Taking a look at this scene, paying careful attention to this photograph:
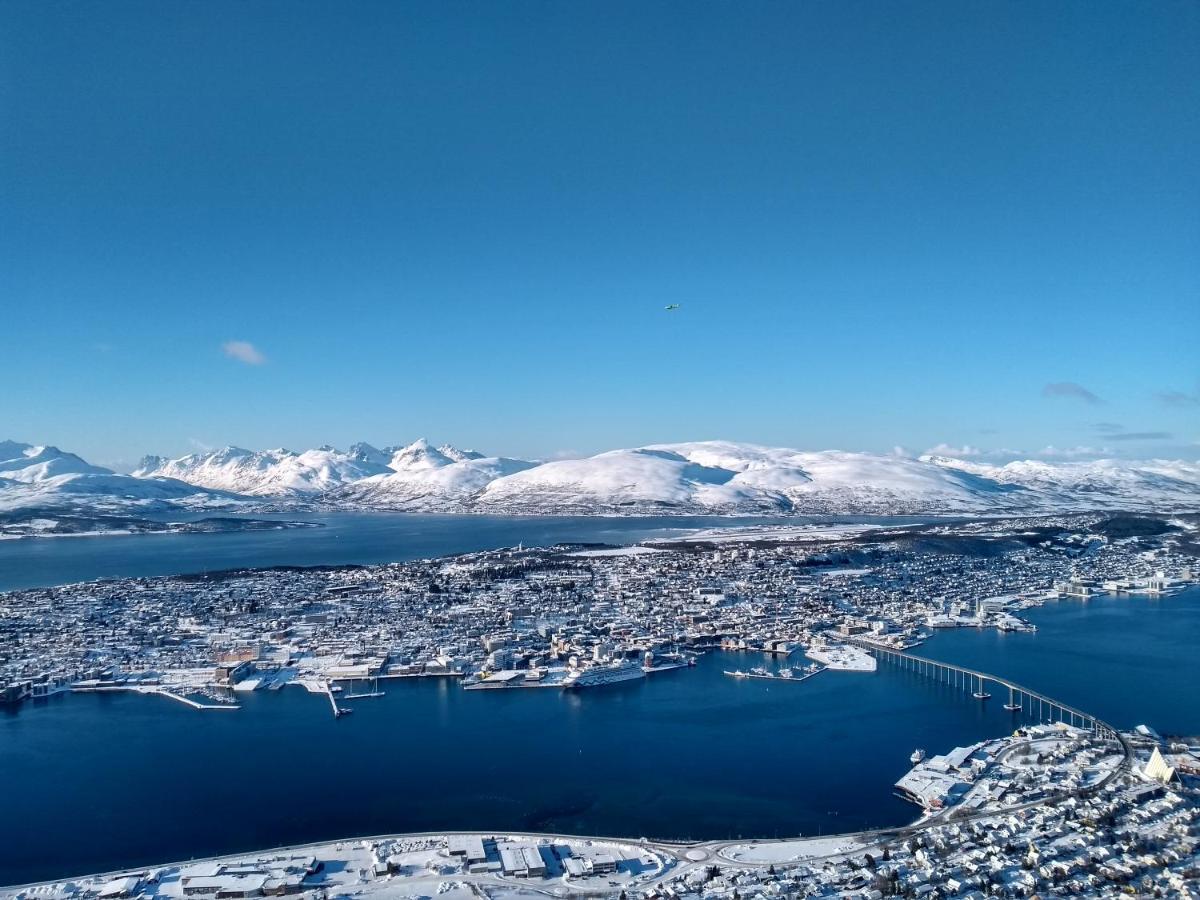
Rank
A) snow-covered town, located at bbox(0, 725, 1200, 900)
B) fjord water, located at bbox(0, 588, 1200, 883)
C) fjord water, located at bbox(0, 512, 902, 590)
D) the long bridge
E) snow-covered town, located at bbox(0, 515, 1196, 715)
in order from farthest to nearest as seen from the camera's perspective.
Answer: fjord water, located at bbox(0, 512, 902, 590), snow-covered town, located at bbox(0, 515, 1196, 715), the long bridge, fjord water, located at bbox(0, 588, 1200, 883), snow-covered town, located at bbox(0, 725, 1200, 900)

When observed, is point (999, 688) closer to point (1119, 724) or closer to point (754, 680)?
point (1119, 724)

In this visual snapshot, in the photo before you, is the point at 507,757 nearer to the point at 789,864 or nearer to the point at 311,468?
the point at 789,864

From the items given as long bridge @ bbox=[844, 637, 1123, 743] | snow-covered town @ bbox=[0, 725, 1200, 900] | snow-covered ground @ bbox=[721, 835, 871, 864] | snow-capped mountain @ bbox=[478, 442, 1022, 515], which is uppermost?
snow-capped mountain @ bbox=[478, 442, 1022, 515]

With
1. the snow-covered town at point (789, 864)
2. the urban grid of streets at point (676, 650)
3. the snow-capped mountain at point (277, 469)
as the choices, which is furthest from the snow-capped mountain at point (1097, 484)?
the snow-capped mountain at point (277, 469)

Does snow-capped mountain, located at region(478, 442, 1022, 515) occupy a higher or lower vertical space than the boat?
higher

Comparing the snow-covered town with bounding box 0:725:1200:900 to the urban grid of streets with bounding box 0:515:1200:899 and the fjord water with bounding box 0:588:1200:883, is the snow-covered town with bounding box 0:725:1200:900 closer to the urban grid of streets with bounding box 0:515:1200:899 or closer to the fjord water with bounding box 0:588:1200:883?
the urban grid of streets with bounding box 0:515:1200:899

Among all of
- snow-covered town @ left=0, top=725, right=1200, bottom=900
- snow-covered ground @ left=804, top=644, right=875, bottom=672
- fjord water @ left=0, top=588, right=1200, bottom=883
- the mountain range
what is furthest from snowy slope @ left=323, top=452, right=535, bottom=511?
snow-covered town @ left=0, top=725, right=1200, bottom=900

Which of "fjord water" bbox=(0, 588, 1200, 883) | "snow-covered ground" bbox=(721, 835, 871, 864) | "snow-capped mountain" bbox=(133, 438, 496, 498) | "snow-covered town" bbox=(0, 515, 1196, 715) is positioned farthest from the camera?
"snow-capped mountain" bbox=(133, 438, 496, 498)
